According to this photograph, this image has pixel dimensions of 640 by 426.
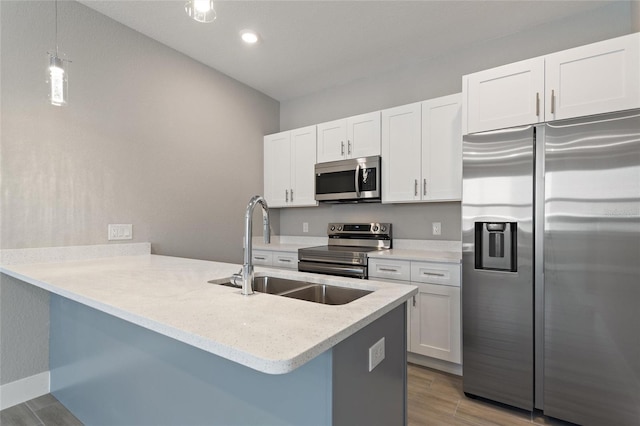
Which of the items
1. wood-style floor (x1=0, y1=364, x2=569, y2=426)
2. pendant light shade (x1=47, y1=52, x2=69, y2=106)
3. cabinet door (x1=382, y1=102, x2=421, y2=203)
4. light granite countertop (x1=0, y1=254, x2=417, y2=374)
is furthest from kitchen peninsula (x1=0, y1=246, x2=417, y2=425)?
cabinet door (x1=382, y1=102, x2=421, y2=203)

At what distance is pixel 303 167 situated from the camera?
3623 mm

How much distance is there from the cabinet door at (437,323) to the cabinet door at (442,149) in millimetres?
814

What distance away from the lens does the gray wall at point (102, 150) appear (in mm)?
2035

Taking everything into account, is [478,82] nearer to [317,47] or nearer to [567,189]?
[567,189]

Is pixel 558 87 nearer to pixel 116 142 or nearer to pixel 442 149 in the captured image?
pixel 442 149

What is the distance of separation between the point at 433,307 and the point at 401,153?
1.39 meters

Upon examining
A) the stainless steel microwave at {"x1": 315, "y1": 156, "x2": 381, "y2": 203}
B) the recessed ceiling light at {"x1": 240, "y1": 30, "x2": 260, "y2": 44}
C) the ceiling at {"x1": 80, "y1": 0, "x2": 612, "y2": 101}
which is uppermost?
the ceiling at {"x1": 80, "y1": 0, "x2": 612, "y2": 101}

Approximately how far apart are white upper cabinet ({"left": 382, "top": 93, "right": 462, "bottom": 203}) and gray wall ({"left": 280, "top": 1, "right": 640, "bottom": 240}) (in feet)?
0.99

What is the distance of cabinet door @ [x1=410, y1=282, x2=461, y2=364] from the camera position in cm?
241

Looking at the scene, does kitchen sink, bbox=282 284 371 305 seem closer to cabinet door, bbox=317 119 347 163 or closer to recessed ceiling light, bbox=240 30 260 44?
cabinet door, bbox=317 119 347 163

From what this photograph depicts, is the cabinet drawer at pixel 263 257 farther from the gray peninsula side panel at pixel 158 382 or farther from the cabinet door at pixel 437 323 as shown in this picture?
the gray peninsula side panel at pixel 158 382

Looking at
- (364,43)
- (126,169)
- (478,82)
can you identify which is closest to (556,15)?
(478,82)

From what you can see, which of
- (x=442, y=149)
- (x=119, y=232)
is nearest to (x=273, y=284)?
(x=119, y=232)

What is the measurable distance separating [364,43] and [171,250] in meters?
2.58
